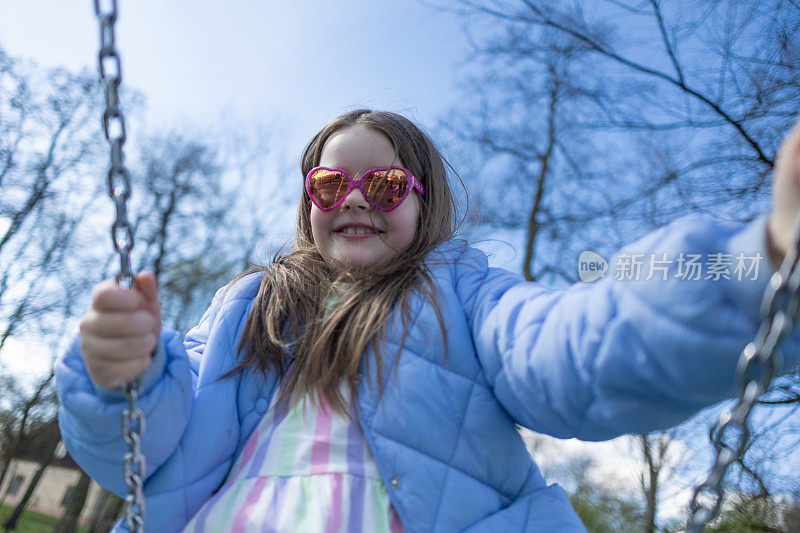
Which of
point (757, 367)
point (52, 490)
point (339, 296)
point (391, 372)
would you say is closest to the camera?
point (757, 367)

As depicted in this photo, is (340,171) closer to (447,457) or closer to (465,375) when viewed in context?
(465,375)

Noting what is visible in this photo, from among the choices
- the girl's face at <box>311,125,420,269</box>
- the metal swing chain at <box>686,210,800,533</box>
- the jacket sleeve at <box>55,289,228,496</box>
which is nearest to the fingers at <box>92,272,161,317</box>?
the jacket sleeve at <box>55,289,228,496</box>

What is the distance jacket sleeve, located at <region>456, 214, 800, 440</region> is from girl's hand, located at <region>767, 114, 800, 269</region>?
0.02m

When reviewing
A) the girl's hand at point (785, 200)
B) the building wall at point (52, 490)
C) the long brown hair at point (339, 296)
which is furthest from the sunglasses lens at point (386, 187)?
the building wall at point (52, 490)

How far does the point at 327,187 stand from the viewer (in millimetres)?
1862

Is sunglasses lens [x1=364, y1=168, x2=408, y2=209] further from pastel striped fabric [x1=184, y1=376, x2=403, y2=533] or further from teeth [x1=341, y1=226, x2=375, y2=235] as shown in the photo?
pastel striped fabric [x1=184, y1=376, x2=403, y2=533]

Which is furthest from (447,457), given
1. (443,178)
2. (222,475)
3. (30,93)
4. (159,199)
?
(159,199)

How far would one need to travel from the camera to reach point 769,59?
12.3ft

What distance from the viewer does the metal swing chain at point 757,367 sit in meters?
0.75

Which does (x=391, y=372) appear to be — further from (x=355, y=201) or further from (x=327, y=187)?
(x=327, y=187)

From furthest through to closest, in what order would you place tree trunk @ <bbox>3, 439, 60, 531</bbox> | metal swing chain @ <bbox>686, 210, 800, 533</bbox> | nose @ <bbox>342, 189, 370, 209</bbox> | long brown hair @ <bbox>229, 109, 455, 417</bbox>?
tree trunk @ <bbox>3, 439, 60, 531</bbox> < nose @ <bbox>342, 189, 370, 209</bbox> < long brown hair @ <bbox>229, 109, 455, 417</bbox> < metal swing chain @ <bbox>686, 210, 800, 533</bbox>

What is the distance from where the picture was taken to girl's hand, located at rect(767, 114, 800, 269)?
0.80 meters

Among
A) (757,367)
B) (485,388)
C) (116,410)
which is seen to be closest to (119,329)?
(116,410)

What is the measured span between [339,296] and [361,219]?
0.26 metres
